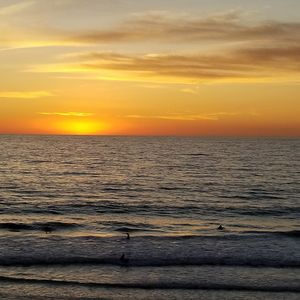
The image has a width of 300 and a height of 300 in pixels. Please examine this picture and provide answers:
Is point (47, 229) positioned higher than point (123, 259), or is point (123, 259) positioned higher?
point (123, 259)

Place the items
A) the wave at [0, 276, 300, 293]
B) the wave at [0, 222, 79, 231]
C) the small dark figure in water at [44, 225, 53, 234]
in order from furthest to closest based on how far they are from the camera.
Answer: the wave at [0, 222, 79, 231]
the small dark figure in water at [44, 225, 53, 234]
the wave at [0, 276, 300, 293]

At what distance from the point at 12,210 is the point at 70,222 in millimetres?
6760

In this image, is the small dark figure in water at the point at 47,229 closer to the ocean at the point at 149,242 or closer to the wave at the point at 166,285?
the ocean at the point at 149,242

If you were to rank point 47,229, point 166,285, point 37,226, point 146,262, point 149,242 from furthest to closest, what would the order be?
point 37,226
point 47,229
point 149,242
point 146,262
point 166,285

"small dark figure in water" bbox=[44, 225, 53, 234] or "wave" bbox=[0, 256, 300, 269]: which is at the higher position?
"wave" bbox=[0, 256, 300, 269]

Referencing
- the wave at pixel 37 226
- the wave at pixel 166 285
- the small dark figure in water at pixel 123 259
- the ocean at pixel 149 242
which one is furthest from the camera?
the wave at pixel 37 226

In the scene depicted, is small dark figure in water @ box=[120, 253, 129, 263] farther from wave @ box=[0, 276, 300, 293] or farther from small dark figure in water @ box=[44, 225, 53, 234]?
small dark figure in water @ box=[44, 225, 53, 234]

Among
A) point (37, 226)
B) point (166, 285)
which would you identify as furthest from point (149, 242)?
Answer: point (37, 226)

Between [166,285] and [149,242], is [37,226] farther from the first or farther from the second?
[166,285]

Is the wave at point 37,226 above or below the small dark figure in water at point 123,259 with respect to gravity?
below

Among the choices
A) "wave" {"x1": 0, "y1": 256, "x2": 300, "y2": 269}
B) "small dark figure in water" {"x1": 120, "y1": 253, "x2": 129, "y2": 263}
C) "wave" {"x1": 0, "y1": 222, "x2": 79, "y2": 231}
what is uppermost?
"small dark figure in water" {"x1": 120, "y1": 253, "x2": 129, "y2": 263}

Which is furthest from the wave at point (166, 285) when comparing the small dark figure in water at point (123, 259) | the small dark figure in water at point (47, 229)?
the small dark figure in water at point (47, 229)

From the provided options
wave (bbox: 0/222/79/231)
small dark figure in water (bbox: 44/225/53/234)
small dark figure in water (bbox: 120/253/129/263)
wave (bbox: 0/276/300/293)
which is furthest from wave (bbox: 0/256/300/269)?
wave (bbox: 0/222/79/231)

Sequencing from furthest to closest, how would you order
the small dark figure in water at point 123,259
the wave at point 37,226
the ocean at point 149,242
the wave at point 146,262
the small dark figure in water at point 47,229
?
the wave at point 37,226 < the small dark figure in water at point 47,229 < the small dark figure in water at point 123,259 < the wave at point 146,262 < the ocean at point 149,242
